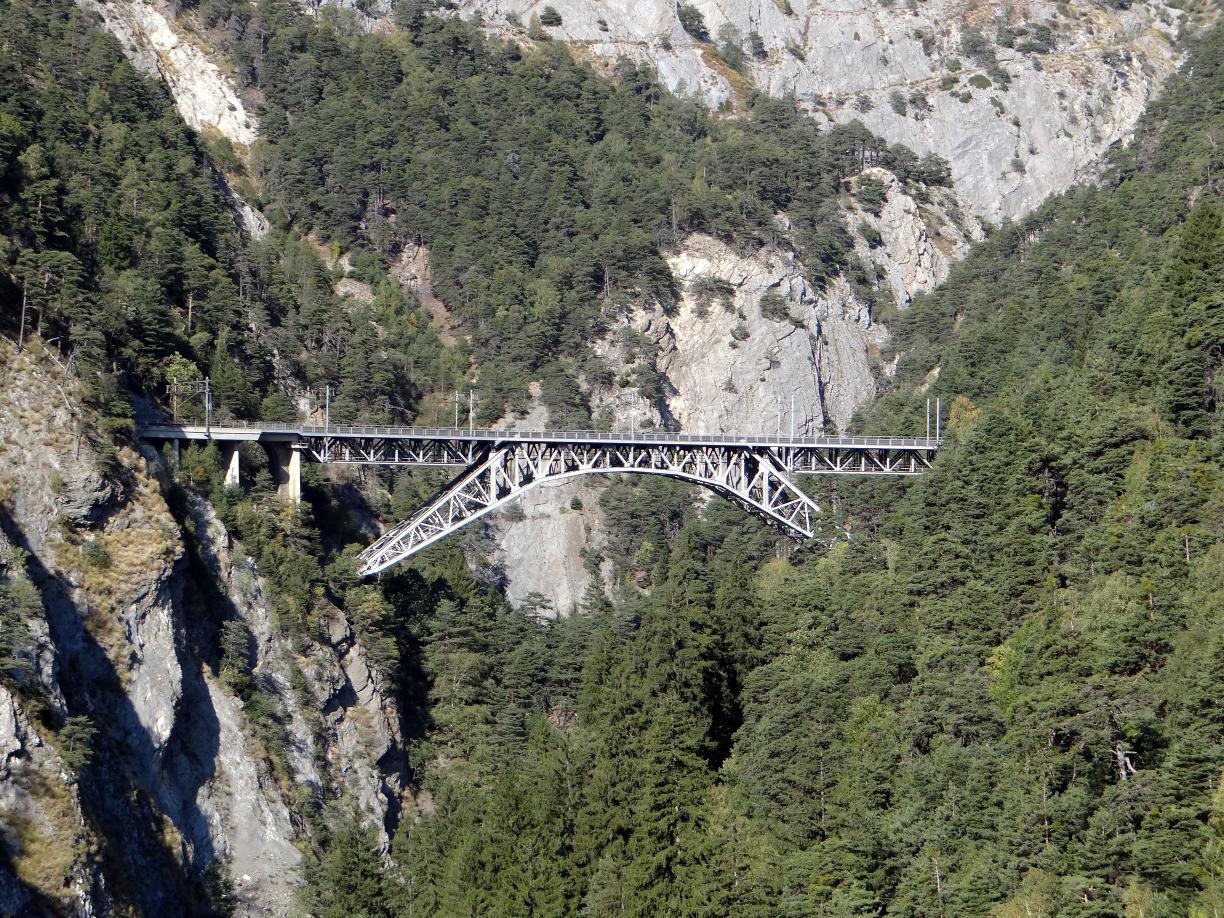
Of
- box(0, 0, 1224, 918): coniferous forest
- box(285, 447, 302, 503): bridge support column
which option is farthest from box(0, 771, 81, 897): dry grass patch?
box(285, 447, 302, 503): bridge support column

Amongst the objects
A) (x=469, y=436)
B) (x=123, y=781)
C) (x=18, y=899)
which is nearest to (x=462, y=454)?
(x=469, y=436)

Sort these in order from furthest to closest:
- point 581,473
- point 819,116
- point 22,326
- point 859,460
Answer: point 819,116, point 859,460, point 581,473, point 22,326

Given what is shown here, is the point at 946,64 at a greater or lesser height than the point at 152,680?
greater

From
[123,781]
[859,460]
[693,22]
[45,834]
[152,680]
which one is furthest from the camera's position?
[693,22]

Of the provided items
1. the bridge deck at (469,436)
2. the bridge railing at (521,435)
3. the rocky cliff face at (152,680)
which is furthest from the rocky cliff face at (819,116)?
the rocky cliff face at (152,680)

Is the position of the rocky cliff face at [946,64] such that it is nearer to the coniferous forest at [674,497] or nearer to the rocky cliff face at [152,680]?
the coniferous forest at [674,497]

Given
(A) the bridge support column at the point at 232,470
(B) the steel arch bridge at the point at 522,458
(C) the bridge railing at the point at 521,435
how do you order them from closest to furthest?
1. (C) the bridge railing at the point at 521,435
2. (A) the bridge support column at the point at 232,470
3. (B) the steel arch bridge at the point at 522,458

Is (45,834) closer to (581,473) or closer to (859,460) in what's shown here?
(581,473)
